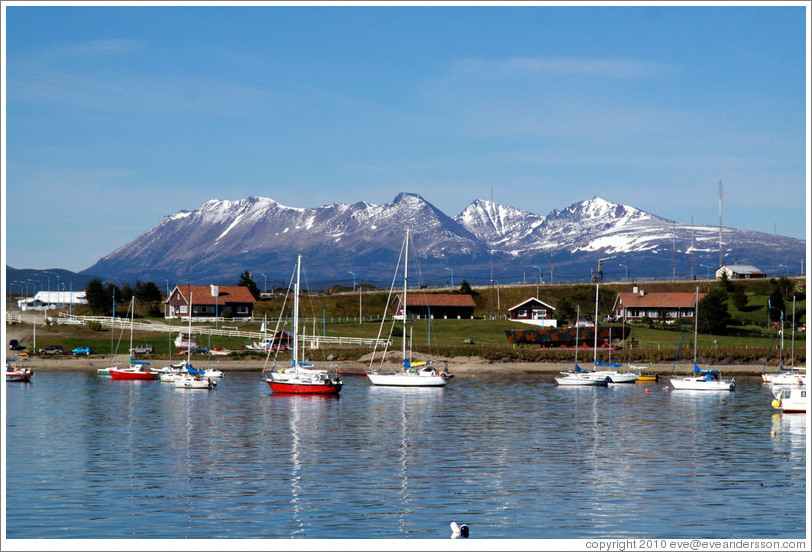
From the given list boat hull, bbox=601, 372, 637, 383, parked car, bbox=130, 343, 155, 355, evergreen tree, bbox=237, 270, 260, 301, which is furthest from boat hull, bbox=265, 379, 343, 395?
evergreen tree, bbox=237, 270, 260, 301

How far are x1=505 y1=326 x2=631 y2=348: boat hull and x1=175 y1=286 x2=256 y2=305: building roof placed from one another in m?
49.7

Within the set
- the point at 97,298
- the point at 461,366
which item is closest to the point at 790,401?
the point at 461,366

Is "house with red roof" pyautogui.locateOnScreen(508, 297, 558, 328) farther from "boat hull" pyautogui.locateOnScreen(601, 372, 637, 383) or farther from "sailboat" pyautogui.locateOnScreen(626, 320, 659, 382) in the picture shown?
"boat hull" pyautogui.locateOnScreen(601, 372, 637, 383)

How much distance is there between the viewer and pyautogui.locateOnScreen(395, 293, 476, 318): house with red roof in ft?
521

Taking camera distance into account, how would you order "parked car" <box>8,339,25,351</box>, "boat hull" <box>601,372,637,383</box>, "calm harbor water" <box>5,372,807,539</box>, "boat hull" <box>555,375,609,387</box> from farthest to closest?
"parked car" <box>8,339,25,351</box> < "boat hull" <box>601,372,637,383</box> < "boat hull" <box>555,375,609,387</box> < "calm harbor water" <box>5,372,807,539</box>

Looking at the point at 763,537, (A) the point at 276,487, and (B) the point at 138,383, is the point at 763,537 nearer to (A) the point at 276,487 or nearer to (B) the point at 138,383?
(A) the point at 276,487

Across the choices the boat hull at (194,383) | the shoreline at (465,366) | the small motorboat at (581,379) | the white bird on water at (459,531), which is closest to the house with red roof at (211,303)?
the shoreline at (465,366)

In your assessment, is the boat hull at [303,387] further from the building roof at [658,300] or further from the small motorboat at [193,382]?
the building roof at [658,300]

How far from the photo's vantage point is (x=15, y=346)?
116562 mm

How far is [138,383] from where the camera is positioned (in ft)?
308

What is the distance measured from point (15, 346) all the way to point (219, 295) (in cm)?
4090

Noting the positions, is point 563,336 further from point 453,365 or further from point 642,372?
point 642,372

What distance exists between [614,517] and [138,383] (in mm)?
67825

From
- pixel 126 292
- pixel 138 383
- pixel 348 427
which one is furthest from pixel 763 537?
pixel 126 292
